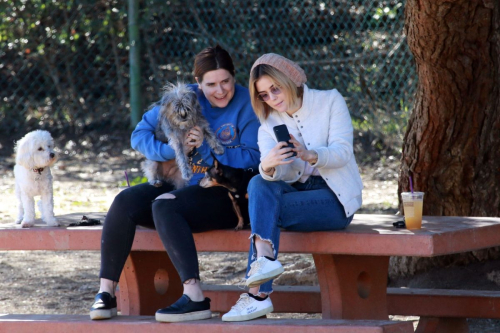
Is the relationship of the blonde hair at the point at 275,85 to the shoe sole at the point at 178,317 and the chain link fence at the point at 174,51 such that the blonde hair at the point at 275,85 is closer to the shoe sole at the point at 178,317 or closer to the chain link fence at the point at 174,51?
the shoe sole at the point at 178,317

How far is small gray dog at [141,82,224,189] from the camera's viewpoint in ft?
14.1

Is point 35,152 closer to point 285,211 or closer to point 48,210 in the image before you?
point 48,210

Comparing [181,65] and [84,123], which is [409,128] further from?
[84,123]

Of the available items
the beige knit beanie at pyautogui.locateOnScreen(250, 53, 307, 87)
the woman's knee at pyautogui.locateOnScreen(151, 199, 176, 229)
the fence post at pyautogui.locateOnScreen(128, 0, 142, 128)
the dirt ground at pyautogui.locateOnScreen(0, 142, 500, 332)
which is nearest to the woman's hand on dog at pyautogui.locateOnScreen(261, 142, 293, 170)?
the beige knit beanie at pyautogui.locateOnScreen(250, 53, 307, 87)

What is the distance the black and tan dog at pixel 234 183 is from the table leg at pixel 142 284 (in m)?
0.76

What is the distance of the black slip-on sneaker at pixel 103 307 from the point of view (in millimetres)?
3756

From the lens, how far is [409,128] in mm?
4996

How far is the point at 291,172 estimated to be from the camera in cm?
392

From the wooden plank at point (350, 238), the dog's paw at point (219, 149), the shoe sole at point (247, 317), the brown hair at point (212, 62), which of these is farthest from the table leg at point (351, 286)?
the brown hair at point (212, 62)

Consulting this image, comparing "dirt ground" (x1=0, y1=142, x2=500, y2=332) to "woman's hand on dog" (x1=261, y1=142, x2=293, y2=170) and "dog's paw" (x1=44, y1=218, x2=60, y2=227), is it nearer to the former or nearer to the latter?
"dog's paw" (x1=44, y1=218, x2=60, y2=227)

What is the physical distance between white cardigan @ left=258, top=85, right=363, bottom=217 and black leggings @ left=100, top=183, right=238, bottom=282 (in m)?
0.36

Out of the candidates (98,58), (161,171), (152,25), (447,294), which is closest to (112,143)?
(98,58)

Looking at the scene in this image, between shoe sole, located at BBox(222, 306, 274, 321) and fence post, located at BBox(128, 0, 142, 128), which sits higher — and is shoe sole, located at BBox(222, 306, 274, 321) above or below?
below

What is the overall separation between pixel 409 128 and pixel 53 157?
2.24 m
